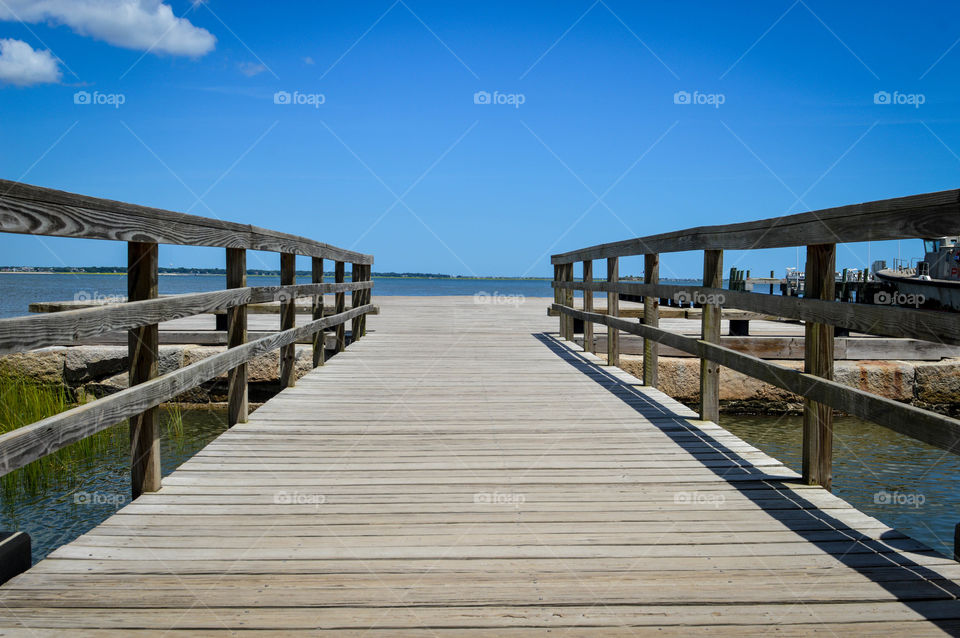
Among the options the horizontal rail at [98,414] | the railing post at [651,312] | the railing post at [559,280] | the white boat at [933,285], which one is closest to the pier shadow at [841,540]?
the railing post at [651,312]

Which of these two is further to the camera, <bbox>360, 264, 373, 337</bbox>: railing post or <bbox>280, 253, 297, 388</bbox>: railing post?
<bbox>360, 264, 373, 337</bbox>: railing post

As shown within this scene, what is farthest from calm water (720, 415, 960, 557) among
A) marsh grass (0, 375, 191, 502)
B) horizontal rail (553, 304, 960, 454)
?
marsh grass (0, 375, 191, 502)

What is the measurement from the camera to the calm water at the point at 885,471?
5580 mm

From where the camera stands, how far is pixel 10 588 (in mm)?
→ 2436

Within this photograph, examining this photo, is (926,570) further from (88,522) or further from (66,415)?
(88,522)

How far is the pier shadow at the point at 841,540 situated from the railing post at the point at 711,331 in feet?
0.65

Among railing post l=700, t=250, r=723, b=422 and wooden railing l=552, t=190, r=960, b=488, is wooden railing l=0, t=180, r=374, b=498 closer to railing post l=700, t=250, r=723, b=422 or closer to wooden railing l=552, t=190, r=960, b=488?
wooden railing l=552, t=190, r=960, b=488

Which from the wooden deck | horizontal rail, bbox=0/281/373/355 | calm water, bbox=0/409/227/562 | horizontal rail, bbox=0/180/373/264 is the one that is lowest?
calm water, bbox=0/409/227/562

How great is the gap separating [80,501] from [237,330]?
214 cm

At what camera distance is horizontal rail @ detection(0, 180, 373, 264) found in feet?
7.67

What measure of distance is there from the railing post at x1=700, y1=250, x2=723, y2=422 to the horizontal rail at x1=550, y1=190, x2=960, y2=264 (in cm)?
10

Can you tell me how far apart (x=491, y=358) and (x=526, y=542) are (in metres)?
5.69

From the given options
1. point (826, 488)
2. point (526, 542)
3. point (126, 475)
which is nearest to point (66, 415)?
point (526, 542)

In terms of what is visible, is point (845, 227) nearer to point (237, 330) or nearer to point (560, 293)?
point (237, 330)
